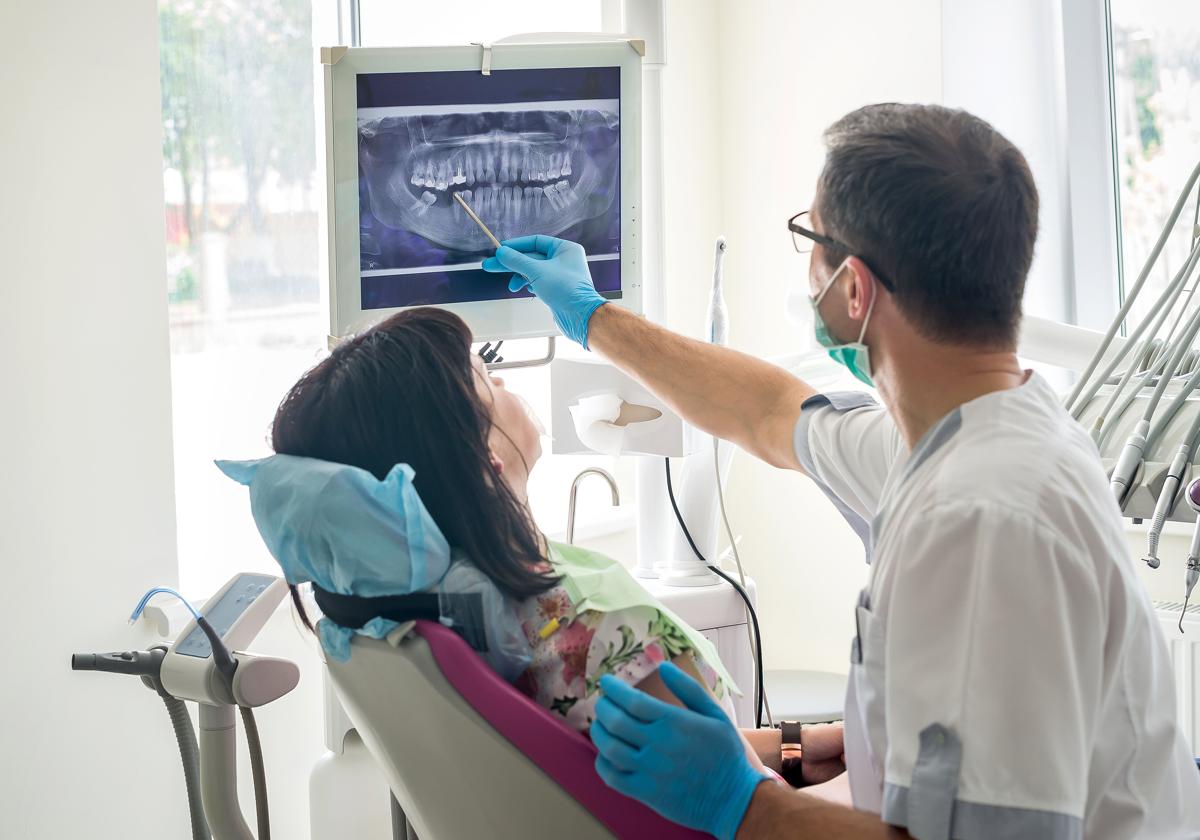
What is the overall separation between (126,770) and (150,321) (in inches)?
32.2

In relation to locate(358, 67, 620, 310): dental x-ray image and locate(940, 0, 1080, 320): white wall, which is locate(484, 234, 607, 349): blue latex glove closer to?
locate(358, 67, 620, 310): dental x-ray image

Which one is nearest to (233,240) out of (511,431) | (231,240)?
(231,240)

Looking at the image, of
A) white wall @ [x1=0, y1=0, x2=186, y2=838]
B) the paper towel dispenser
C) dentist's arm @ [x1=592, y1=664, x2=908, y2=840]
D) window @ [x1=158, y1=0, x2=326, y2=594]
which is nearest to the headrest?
dentist's arm @ [x1=592, y1=664, x2=908, y2=840]

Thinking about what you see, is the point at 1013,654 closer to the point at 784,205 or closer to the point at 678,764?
the point at 678,764

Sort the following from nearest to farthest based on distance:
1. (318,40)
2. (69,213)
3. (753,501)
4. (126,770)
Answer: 1. (69,213)
2. (126,770)
3. (318,40)
4. (753,501)

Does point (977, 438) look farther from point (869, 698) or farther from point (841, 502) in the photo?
point (841, 502)

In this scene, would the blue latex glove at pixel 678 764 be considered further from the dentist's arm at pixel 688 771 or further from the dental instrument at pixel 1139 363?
the dental instrument at pixel 1139 363

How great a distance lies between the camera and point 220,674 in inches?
60.1

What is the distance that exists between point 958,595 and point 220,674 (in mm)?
948

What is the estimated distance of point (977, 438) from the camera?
3.71 ft

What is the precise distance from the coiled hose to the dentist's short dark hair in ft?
3.58

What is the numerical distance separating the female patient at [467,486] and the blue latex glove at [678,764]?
0.13 metres

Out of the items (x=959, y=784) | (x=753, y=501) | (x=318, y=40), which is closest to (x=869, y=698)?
(x=959, y=784)

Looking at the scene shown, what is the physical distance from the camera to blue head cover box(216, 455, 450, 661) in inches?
49.9
